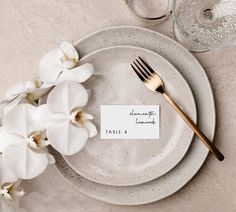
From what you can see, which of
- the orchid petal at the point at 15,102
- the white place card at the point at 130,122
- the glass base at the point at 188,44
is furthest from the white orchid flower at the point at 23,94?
the glass base at the point at 188,44

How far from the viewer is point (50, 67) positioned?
0.71m

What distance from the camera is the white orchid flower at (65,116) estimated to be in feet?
2.21

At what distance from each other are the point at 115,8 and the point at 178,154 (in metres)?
0.26

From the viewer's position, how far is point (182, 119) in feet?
2.34

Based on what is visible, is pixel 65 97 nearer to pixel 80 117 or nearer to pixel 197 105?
pixel 80 117

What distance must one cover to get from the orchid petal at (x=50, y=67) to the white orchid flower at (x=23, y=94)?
0.7 inches

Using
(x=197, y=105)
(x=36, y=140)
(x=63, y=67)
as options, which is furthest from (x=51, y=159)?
(x=197, y=105)

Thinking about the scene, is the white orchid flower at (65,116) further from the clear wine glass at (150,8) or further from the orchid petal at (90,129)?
the clear wine glass at (150,8)

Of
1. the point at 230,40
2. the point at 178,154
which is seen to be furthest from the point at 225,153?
the point at 230,40

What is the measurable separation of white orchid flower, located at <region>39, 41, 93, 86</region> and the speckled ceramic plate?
2 cm

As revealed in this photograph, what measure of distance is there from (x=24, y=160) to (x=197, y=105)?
0.28m

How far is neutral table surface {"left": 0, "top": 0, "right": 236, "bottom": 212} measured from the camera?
720 millimetres

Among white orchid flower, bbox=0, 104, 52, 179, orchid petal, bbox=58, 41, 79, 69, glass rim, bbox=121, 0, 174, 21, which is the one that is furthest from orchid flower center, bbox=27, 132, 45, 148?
glass rim, bbox=121, 0, 174, 21

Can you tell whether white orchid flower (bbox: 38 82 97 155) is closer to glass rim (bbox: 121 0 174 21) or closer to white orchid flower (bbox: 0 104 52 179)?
→ white orchid flower (bbox: 0 104 52 179)
